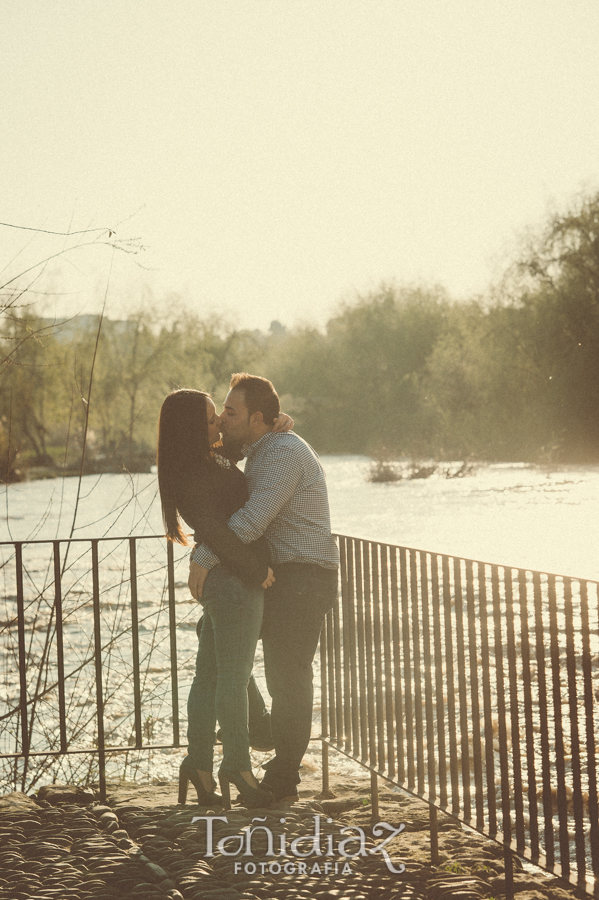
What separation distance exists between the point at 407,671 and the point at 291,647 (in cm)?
52

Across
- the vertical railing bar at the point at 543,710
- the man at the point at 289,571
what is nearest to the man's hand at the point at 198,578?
the man at the point at 289,571

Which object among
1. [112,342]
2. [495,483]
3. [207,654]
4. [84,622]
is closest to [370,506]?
[495,483]

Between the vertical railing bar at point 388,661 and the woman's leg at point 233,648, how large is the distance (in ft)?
1.85

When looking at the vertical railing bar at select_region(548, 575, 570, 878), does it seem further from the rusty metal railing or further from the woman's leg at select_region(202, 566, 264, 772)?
the rusty metal railing

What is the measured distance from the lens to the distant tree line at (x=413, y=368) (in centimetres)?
3816

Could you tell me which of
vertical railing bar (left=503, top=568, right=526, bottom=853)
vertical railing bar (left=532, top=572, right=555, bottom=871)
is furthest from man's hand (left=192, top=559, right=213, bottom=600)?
vertical railing bar (left=532, top=572, right=555, bottom=871)

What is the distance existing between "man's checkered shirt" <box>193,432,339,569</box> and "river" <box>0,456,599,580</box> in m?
7.29

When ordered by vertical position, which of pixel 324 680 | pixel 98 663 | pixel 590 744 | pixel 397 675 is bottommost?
pixel 324 680

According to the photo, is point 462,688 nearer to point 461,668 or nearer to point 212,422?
point 461,668

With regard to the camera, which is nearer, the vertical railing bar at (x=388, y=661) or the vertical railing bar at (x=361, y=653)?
the vertical railing bar at (x=388, y=661)

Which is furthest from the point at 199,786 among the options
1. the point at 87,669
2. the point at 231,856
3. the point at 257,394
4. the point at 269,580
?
the point at 87,669

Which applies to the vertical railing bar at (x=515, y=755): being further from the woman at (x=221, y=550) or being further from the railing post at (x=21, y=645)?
the railing post at (x=21, y=645)

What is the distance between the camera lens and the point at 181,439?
3.85 metres

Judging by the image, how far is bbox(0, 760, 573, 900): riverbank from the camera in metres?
3.19
